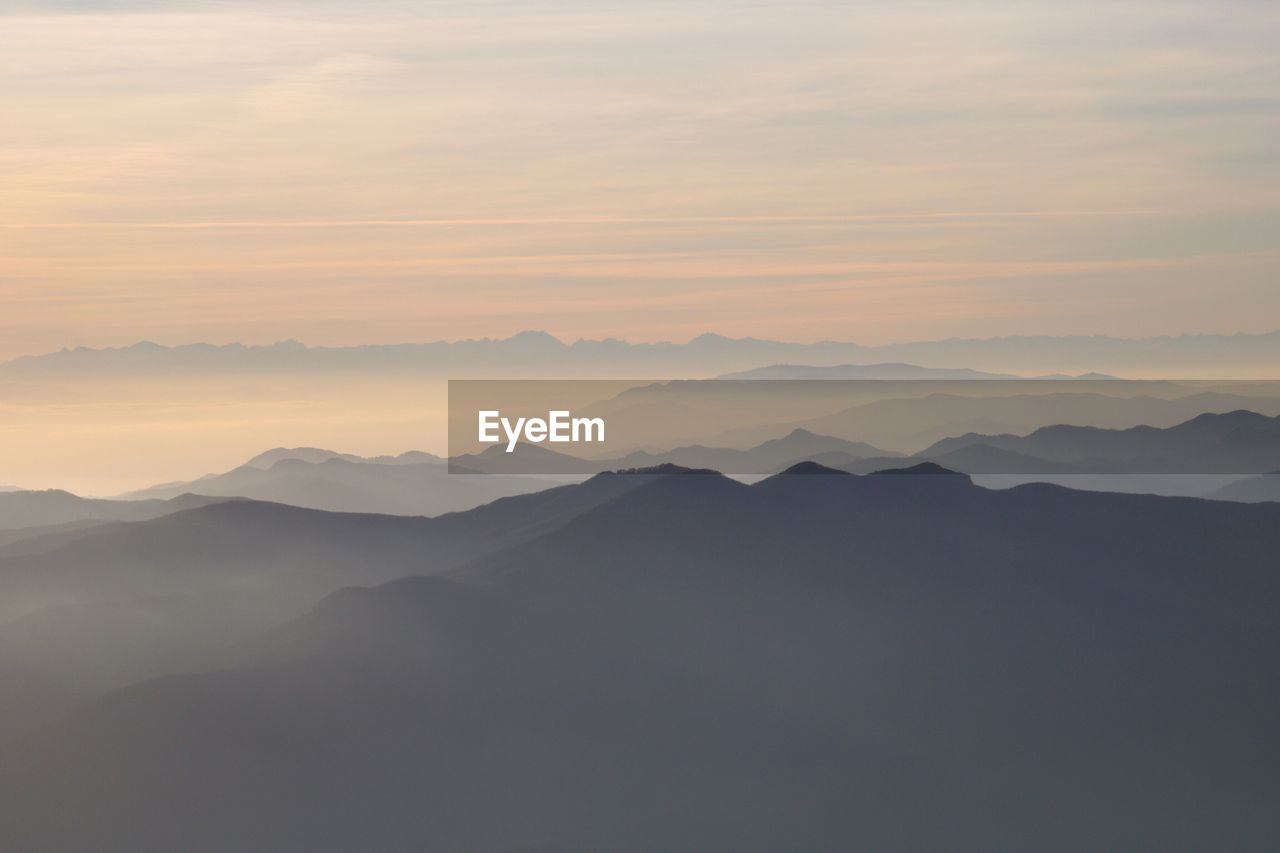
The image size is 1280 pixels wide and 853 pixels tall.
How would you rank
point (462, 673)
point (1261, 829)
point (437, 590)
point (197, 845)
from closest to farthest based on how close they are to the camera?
point (197, 845) < point (1261, 829) < point (462, 673) < point (437, 590)

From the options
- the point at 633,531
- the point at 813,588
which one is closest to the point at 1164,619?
the point at 813,588

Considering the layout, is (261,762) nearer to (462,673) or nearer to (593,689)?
(462,673)

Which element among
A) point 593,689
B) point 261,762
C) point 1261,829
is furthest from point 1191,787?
point 261,762

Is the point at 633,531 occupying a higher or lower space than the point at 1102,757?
higher

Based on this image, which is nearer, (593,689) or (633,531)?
(593,689)

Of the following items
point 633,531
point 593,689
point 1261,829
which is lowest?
point 1261,829

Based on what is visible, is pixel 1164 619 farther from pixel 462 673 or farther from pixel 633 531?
pixel 462 673

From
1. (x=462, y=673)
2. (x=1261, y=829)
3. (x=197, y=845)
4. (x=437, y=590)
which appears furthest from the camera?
(x=437, y=590)
